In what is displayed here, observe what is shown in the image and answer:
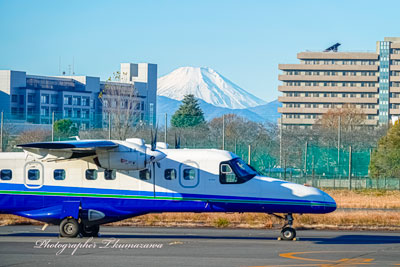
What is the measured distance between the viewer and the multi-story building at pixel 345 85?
165m

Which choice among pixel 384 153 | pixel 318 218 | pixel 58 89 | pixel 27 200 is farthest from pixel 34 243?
pixel 58 89

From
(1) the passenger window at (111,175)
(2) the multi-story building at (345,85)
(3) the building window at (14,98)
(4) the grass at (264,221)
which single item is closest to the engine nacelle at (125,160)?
(1) the passenger window at (111,175)

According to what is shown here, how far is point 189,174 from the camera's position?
20.8 m

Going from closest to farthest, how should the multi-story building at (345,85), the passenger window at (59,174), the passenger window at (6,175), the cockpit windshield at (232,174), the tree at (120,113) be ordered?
the cockpit windshield at (232,174) < the passenger window at (59,174) < the passenger window at (6,175) < the tree at (120,113) < the multi-story building at (345,85)

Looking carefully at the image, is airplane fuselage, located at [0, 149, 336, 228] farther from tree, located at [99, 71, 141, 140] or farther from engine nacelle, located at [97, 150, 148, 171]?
tree, located at [99, 71, 141, 140]

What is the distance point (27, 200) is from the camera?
21.0m

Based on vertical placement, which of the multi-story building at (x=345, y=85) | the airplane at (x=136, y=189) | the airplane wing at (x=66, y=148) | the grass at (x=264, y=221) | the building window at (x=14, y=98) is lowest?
the grass at (x=264, y=221)

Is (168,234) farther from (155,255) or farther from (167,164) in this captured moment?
(155,255)

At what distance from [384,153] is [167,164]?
27980mm

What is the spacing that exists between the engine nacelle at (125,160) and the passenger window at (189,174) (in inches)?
51.6

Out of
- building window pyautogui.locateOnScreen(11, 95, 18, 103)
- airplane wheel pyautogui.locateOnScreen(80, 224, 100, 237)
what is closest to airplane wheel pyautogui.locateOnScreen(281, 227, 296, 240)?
airplane wheel pyautogui.locateOnScreen(80, 224, 100, 237)

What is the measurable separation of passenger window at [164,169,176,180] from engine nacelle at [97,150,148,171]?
88 cm

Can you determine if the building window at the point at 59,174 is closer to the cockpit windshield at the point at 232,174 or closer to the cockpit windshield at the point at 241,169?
the cockpit windshield at the point at 232,174

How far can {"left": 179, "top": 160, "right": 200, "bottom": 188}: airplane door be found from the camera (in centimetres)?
2073
